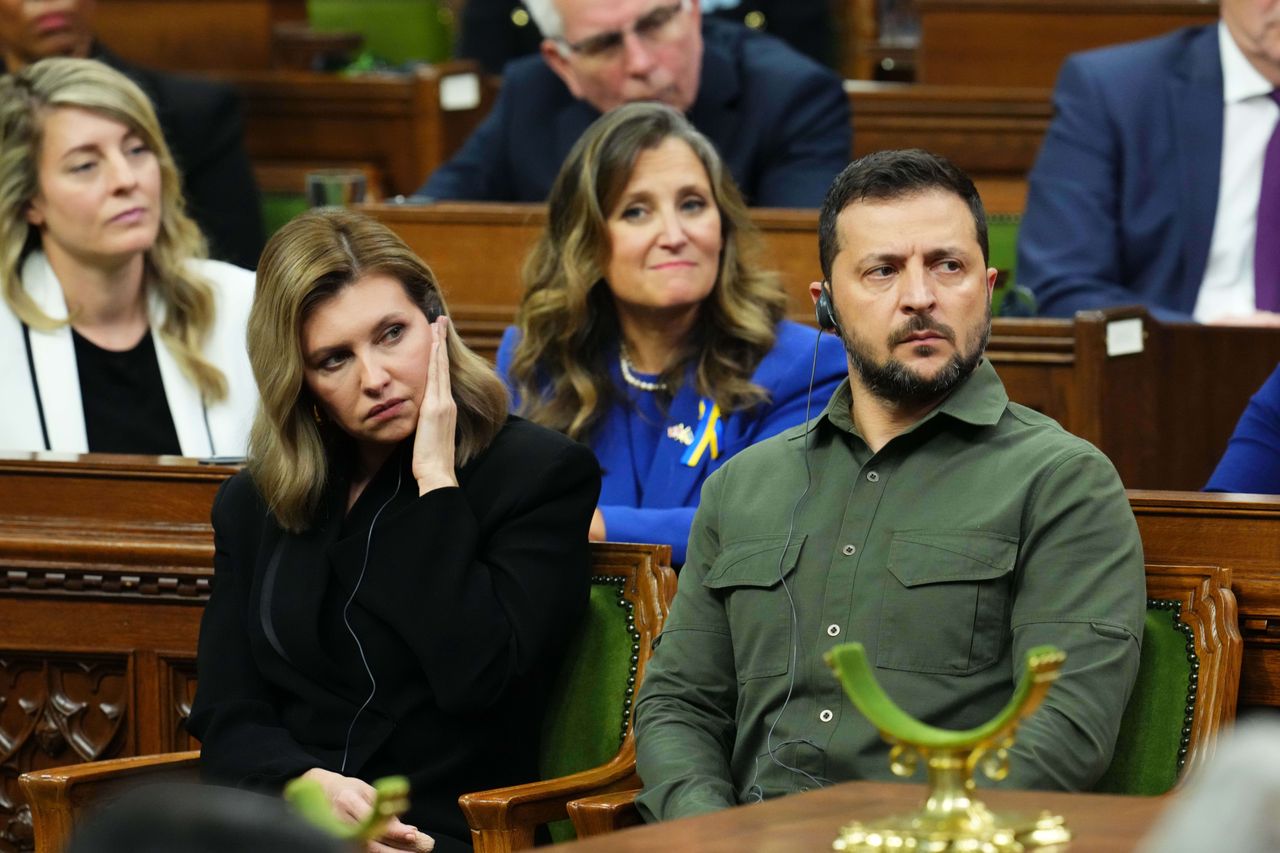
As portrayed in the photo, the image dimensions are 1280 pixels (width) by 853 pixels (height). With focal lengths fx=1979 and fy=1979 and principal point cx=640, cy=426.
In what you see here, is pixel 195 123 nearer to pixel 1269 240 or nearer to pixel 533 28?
pixel 533 28

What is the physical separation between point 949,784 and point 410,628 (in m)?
1.21

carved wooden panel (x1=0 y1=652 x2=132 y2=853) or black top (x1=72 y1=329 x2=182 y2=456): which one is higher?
black top (x1=72 y1=329 x2=182 y2=456)

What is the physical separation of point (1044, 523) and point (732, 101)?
7.98 ft

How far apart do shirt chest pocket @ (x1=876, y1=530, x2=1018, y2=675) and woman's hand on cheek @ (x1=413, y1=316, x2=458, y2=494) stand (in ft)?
2.23

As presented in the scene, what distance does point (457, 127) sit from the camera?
6168 mm

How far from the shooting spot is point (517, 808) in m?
2.44

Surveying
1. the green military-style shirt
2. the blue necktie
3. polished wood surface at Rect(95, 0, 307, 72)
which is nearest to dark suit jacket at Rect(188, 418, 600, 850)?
the green military-style shirt

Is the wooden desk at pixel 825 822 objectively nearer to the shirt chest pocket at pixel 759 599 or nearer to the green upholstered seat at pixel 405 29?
the shirt chest pocket at pixel 759 599

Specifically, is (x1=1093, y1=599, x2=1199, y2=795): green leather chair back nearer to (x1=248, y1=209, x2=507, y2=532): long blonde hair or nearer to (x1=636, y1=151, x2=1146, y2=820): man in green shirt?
(x1=636, y1=151, x2=1146, y2=820): man in green shirt

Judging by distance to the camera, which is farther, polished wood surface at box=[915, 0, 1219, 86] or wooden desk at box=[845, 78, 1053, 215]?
polished wood surface at box=[915, 0, 1219, 86]

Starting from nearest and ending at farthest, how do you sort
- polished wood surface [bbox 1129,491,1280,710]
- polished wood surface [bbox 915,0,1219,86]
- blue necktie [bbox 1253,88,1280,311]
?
polished wood surface [bbox 1129,491,1280,710] < blue necktie [bbox 1253,88,1280,311] < polished wood surface [bbox 915,0,1219,86]

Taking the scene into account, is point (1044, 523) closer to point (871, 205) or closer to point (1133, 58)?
point (871, 205)

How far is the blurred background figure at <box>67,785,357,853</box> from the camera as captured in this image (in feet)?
3.18

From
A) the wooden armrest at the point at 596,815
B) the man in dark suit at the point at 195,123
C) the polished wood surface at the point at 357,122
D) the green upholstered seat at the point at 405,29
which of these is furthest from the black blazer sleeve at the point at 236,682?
the green upholstered seat at the point at 405,29
